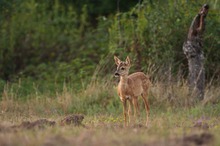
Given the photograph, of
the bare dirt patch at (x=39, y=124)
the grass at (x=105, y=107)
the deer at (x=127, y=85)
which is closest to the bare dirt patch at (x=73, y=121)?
the bare dirt patch at (x=39, y=124)

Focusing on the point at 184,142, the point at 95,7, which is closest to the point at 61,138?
the point at 184,142

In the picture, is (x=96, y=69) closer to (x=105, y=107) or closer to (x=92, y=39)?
(x=105, y=107)

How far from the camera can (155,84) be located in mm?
16969

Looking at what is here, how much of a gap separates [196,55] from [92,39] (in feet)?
27.5

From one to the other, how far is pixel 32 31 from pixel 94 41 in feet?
8.69

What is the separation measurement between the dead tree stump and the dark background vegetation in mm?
777

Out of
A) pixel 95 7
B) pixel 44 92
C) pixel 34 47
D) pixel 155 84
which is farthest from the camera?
pixel 95 7

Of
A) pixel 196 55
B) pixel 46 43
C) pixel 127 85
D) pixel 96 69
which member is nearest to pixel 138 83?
pixel 127 85

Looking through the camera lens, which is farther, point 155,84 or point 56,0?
point 56,0

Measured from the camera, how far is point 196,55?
1675 cm

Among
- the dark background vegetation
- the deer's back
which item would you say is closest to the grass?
the deer's back

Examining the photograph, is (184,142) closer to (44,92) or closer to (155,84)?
(155,84)

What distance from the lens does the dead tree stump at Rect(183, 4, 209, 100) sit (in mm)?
16688

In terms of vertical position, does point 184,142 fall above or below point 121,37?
below
